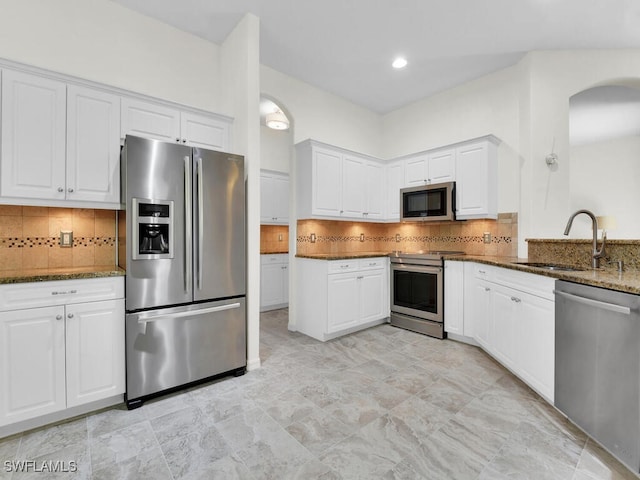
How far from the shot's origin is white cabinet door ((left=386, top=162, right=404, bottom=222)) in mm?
4535

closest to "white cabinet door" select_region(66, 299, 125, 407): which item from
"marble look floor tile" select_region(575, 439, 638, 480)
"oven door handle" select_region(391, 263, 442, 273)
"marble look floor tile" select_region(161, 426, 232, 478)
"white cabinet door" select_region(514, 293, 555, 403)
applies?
"marble look floor tile" select_region(161, 426, 232, 478)

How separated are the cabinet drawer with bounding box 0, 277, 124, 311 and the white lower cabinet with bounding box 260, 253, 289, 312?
2909mm

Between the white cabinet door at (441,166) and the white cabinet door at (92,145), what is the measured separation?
11.6ft

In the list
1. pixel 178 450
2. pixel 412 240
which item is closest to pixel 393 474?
pixel 178 450

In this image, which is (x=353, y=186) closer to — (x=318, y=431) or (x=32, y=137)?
(x=318, y=431)

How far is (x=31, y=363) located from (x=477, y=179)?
14.3 ft

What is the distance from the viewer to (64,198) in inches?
88.9

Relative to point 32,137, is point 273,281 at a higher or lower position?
lower

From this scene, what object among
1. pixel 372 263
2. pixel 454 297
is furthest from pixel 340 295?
pixel 454 297

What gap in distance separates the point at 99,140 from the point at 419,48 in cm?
323

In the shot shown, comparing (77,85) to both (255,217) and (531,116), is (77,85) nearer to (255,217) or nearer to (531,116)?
(255,217)

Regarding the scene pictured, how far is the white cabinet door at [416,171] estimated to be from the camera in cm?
423

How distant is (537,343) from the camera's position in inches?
89.7

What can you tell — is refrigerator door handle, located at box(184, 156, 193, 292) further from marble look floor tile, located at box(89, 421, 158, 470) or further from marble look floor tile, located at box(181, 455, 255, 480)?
marble look floor tile, located at box(181, 455, 255, 480)
